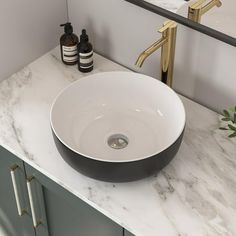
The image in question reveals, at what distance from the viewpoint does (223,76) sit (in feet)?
5.38

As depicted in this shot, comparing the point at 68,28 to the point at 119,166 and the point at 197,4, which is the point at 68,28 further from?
the point at 119,166

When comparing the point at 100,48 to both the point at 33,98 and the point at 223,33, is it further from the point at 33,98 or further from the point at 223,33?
the point at 223,33

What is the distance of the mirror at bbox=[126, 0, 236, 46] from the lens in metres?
1.55

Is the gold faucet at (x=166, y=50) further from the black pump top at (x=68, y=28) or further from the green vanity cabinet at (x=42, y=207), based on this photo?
the green vanity cabinet at (x=42, y=207)

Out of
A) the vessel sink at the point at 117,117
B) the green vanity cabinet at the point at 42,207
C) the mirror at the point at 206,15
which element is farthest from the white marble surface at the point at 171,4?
the green vanity cabinet at the point at 42,207

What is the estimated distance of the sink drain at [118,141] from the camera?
1614 mm

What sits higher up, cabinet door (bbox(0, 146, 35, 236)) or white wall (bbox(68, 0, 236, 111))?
white wall (bbox(68, 0, 236, 111))

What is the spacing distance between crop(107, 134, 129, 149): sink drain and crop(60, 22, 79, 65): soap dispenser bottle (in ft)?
1.04

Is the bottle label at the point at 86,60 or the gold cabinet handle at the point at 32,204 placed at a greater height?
the bottle label at the point at 86,60

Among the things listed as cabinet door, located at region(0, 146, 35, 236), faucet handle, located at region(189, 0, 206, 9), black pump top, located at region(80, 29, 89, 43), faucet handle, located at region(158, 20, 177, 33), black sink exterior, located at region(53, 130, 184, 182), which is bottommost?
cabinet door, located at region(0, 146, 35, 236)

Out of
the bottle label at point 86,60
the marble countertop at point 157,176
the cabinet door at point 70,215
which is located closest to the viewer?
the marble countertop at point 157,176

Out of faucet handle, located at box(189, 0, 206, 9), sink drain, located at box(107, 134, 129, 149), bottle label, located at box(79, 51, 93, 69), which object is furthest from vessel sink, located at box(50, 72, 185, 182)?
faucet handle, located at box(189, 0, 206, 9)

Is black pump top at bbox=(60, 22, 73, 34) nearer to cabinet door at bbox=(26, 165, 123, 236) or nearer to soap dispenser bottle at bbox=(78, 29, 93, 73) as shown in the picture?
soap dispenser bottle at bbox=(78, 29, 93, 73)

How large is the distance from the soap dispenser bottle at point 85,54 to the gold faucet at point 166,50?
0.78 feet
